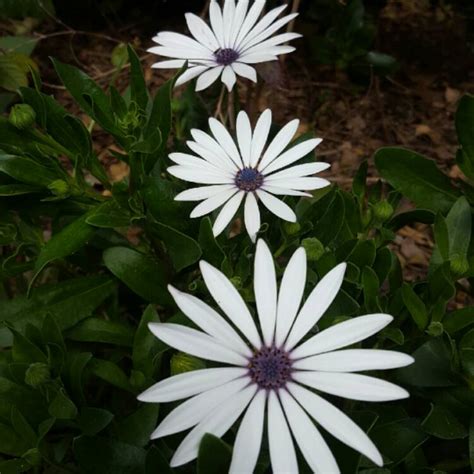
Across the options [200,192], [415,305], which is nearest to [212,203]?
[200,192]

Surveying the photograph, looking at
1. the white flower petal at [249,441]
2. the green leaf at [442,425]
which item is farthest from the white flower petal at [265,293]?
the green leaf at [442,425]

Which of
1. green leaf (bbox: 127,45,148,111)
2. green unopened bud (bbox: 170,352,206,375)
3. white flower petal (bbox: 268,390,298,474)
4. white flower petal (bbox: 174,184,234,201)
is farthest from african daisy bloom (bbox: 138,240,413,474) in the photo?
green leaf (bbox: 127,45,148,111)

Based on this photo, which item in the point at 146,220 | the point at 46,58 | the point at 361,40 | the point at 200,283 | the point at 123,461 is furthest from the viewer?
the point at 46,58

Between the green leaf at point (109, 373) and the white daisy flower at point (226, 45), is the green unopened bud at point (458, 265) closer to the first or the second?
the white daisy flower at point (226, 45)

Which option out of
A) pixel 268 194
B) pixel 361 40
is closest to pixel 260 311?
pixel 268 194

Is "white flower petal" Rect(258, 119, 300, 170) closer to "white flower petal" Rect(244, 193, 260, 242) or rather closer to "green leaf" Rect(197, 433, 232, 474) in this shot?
"white flower petal" Rect(244, 193, 260, 242)

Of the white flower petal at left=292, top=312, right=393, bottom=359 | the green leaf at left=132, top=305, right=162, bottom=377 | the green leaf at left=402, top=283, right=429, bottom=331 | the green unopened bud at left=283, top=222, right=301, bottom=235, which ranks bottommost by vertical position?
the white flower petal at left=292, top=312, right=393, bottom=359

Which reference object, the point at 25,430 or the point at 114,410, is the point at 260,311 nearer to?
the point at 25,430

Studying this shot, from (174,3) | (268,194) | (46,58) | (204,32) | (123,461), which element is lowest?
(123,461)
